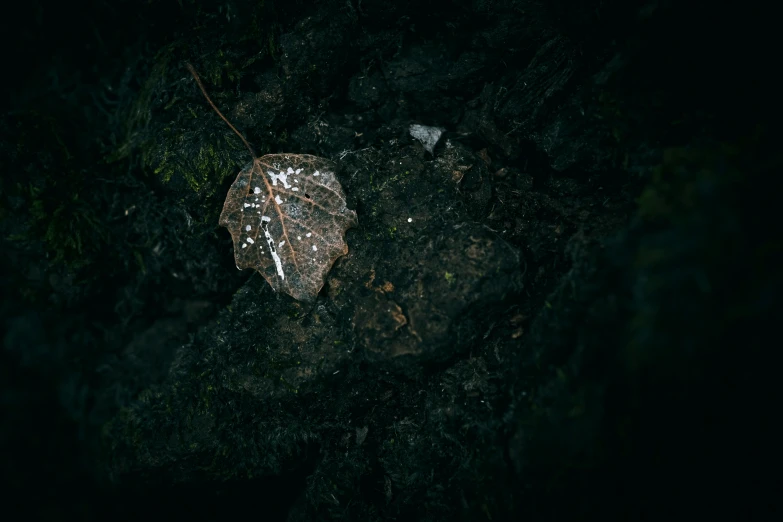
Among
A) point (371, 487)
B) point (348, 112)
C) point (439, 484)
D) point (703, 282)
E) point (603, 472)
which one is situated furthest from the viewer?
point (348, 112)

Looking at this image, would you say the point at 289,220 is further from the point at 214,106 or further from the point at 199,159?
the point at 214,106

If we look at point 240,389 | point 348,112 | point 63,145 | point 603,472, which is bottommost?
point 240,389

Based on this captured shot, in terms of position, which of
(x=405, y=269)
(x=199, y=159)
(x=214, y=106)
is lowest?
(x=405, y=269)

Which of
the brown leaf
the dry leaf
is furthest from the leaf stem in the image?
the brown leaf

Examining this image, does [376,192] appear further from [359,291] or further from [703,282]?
[703,282]

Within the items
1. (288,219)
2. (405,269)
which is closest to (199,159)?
(288,219)

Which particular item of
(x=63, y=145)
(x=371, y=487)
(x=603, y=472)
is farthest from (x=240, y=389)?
(x=63, y=145)
